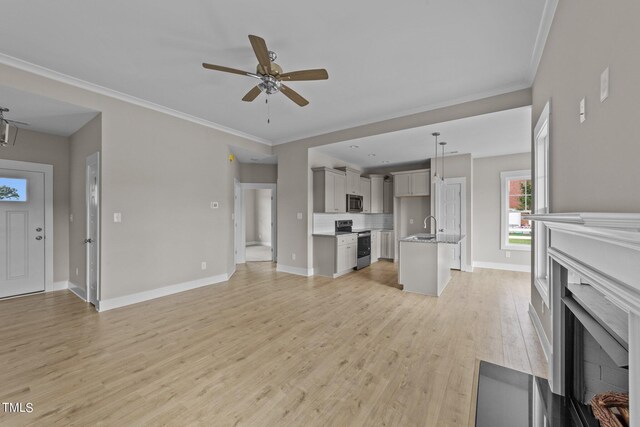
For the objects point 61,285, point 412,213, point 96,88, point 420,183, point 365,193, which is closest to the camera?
point 96,88

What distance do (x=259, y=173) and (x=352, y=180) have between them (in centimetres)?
249

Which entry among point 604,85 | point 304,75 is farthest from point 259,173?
point 604,85

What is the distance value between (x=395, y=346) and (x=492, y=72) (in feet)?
10.7

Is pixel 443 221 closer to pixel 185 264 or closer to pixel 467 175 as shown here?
pixel 467 175

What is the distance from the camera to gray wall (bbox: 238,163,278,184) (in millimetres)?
6953

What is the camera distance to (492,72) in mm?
A: 3076

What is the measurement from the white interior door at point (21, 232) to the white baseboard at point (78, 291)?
0.37 meters

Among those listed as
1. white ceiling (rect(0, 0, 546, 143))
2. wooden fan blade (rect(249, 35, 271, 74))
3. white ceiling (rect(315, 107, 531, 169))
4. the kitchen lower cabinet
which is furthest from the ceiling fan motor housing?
the kitchen lower cabinet

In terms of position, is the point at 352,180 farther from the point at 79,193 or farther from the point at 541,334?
the point at 79,193

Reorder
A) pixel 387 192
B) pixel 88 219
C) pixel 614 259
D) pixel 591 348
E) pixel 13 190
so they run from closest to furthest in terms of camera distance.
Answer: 1. pixel 614 259
2. pixel 591 348
3. pixel 88 219
4. pixel 13 190
5. pixel 387 192

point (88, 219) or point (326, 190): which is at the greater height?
point (326, 190)

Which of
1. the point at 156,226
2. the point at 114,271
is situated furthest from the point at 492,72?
the point at 114,271

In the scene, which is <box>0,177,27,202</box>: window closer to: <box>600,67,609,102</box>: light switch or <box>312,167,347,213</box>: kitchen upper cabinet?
<box>312,167,347,213</box>: kitchen upper cabinet

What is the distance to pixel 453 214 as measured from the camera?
6.23m
